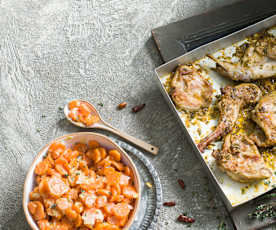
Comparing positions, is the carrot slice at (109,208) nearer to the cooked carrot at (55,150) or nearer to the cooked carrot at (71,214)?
the cooked carrot at (71,214)

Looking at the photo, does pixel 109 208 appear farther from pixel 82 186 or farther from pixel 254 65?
pixel 254 65

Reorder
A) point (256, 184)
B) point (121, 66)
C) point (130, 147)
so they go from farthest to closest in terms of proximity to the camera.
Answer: point (121, 66) → point (130, 147) → point (256, 184)

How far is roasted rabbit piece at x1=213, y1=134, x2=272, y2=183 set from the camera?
238 centimetres

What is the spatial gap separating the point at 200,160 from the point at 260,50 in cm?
99

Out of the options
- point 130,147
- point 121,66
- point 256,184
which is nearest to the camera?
point 256,184

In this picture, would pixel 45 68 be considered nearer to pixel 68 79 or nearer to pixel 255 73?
pixel 68 79

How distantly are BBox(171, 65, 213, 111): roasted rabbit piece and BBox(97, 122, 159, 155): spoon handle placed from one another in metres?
0.40

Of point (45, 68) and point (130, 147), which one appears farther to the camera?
point (45, 68)

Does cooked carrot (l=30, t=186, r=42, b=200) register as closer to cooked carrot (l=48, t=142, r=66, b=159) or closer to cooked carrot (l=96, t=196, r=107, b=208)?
cooked carrot (l=48, t=142, r=66, b=159)

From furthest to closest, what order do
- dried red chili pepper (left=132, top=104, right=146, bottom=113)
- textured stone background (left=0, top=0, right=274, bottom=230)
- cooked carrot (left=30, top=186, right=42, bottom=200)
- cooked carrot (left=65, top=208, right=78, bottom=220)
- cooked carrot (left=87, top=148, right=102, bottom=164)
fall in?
dried red chili pepper (left=132, top=104, right=146, bottom=113)
textured stone background (left=0, top=0, right=274, bottom=230)
cooked carrot (left=87, top=148, right=102, bottom=164)
cooked carrot (left=30, top=186, right=42, bottom=200)
cooked carrot (left=65, top=208, right=78, bottom=220)

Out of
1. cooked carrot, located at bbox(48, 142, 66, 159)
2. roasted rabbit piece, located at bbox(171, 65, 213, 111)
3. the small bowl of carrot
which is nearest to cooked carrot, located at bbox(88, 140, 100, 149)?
the small bowl of carrot

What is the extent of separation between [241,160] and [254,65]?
0.76 meters

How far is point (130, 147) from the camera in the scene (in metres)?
2.65

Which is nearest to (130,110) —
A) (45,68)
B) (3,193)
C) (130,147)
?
(130,147)
